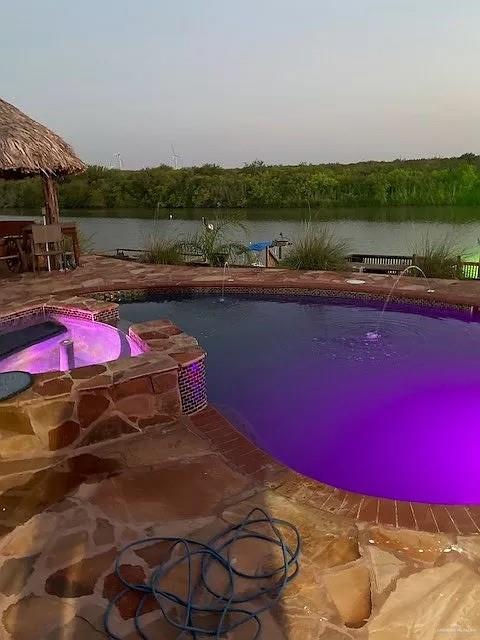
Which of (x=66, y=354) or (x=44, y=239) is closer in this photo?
(x=66, y=354)

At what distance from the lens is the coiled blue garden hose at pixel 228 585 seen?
5.49 ft

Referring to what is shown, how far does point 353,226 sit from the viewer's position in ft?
57.4

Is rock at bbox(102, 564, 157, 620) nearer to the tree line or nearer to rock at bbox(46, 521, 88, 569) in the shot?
rock at bbox(46, 521, 88, 569)

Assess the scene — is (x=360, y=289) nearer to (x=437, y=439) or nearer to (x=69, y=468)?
(x=437, y=439)

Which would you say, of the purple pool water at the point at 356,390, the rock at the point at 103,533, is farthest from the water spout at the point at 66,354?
the rock at the point at 103,533

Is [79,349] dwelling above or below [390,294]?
below

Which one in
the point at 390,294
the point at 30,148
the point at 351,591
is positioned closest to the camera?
the point at 351,591

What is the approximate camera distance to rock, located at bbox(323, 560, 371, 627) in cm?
168

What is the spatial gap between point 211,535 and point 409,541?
86 cm

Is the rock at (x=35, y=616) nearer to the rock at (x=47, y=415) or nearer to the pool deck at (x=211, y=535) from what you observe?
the pool deck at (x=211, y=535)

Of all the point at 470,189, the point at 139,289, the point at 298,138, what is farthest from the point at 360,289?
the point at 298,138

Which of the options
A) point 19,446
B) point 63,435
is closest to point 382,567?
point 63,435

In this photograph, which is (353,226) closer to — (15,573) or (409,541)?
(409,541)

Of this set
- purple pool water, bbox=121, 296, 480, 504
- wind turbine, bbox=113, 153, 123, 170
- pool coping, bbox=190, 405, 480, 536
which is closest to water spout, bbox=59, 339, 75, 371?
purple pool water, bbox=121, 296, 480, 504
